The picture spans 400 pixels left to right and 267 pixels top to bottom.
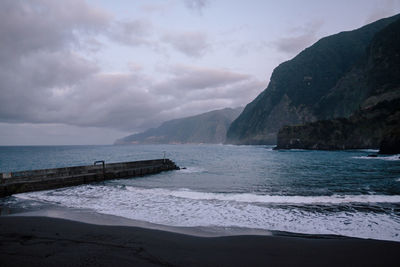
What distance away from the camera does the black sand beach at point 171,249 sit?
6055 millimetres

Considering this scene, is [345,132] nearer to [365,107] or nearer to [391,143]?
[365,107]

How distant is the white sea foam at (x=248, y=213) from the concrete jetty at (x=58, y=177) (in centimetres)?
252

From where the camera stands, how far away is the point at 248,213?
11.9 m

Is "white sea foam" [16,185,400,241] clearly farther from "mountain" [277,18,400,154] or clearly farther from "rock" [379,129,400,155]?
"mountain" [277,18,400,154]

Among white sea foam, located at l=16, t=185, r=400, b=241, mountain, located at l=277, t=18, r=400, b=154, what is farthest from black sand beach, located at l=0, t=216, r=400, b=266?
mountain, located at l=277, t=18, r=400, b=154

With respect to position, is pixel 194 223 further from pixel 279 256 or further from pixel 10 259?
pixel 10 259

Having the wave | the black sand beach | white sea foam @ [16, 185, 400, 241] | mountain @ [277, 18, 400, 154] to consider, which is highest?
mountain @ [277, 18, 400, 154]

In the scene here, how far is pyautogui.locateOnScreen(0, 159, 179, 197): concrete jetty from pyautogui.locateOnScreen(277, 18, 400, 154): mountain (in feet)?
261

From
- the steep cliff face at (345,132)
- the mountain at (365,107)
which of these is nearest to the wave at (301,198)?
the mountain at (365,107)

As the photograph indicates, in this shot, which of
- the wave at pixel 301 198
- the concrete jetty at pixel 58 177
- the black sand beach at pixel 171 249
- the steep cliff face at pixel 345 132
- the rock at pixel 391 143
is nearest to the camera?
the black sand beach at pixel 171 249

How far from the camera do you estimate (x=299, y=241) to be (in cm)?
780

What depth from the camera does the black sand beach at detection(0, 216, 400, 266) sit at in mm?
6055

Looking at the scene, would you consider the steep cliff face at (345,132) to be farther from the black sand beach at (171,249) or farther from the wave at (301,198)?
the black sand beach at (171,249)

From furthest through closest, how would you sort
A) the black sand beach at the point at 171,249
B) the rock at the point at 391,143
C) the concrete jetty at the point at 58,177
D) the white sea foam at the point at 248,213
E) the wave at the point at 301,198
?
the rock at the point at 391,143
the concrete jetty at the point at 58,177
the wave at the point at 301,198
the white sea foam at the point at 248,213
the black sand beach at the point at 171,249
